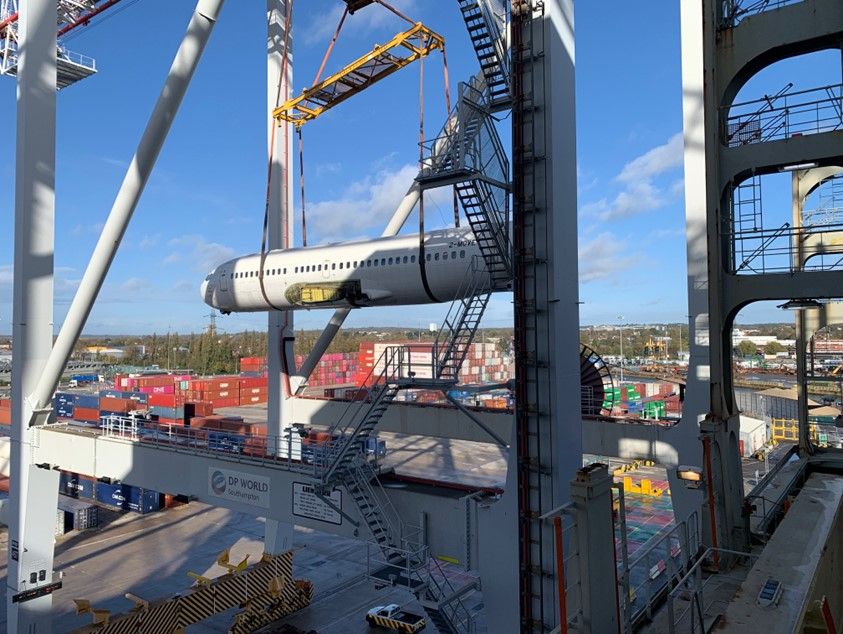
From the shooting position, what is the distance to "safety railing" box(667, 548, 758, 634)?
6.50 meters

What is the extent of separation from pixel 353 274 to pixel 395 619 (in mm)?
12718

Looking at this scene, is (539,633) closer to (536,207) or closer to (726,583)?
(726,583)

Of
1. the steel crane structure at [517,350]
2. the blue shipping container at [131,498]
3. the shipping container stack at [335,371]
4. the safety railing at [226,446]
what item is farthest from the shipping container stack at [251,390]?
the steel crane structure at [517,350]

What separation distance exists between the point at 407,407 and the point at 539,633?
11.8 m

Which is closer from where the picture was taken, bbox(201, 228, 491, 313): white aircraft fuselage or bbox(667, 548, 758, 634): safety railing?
bbox(667, 548, 758, 634): safety railing

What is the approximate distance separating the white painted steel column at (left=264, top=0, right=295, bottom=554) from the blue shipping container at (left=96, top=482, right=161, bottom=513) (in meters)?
19.2

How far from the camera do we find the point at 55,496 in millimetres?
20359

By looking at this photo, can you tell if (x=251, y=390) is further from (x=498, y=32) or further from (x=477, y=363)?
(x=498, y=32)

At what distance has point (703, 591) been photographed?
8234 millimetres

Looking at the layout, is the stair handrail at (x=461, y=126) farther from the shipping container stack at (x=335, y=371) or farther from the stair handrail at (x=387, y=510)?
the shipping container stack at (x=335, y=371)

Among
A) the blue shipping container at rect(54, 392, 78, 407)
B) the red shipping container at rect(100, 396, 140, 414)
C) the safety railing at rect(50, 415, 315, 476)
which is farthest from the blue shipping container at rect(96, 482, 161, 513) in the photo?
the safety railing at rect(50, 415, 315, 476)

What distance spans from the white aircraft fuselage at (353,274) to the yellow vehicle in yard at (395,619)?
37.8ft

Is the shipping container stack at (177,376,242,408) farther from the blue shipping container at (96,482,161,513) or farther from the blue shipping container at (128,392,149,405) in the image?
the blue shipping container at (96,482,161,513)

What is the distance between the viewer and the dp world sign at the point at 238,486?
15453mm
